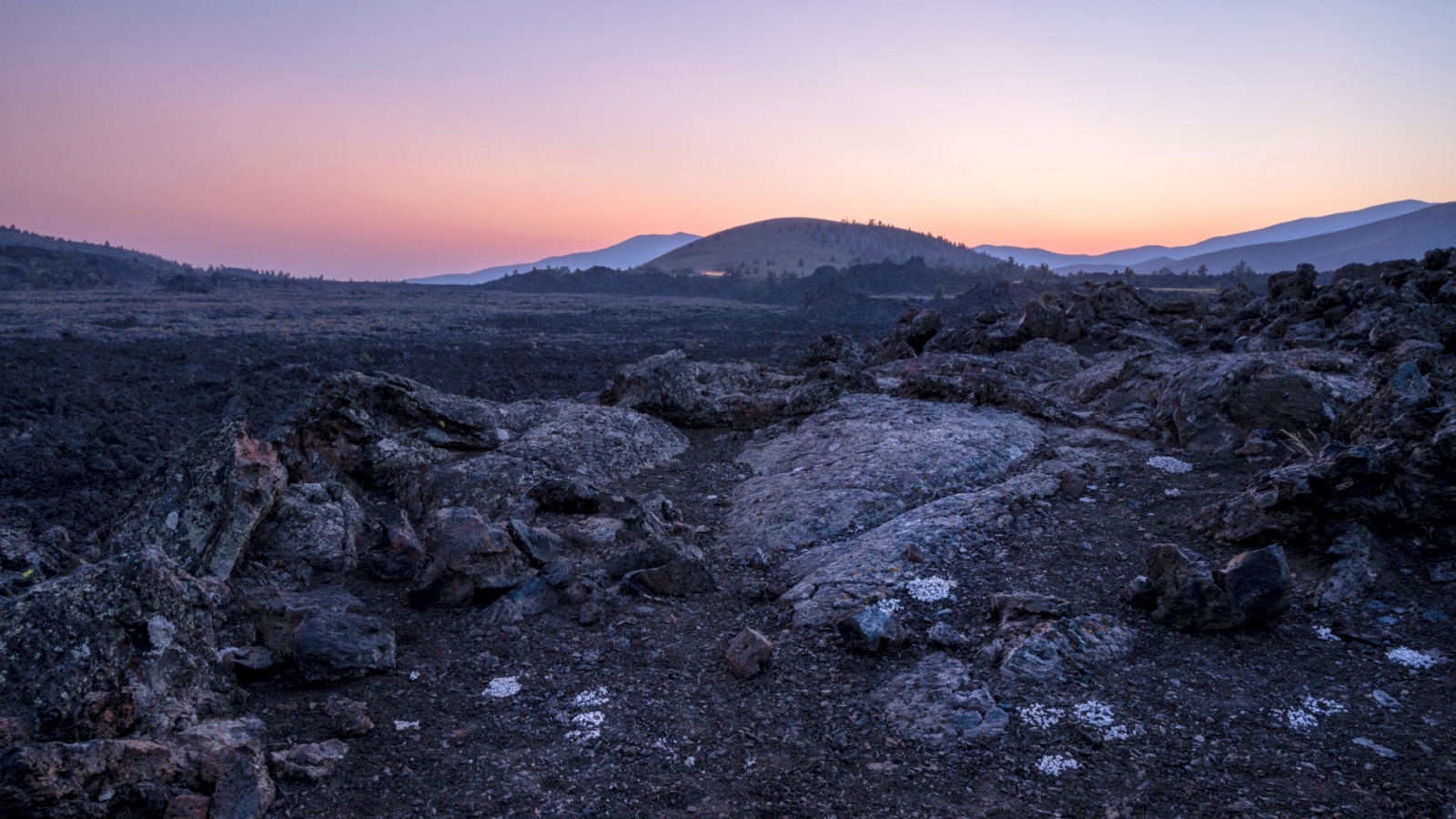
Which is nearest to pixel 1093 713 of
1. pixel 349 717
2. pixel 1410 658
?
pixel 1410 658

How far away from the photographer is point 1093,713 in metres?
3.98

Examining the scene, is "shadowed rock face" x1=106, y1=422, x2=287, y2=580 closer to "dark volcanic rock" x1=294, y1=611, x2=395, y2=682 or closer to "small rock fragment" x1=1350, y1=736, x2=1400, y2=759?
"dark volcanic rock" x1=294, y1=611, x2=395, y2=682

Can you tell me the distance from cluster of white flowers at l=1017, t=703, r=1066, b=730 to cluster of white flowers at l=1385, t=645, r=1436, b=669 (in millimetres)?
1964

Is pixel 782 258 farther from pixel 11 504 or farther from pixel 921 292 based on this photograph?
pixel 11 504

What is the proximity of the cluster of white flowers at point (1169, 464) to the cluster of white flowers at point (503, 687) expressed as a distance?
255 inches

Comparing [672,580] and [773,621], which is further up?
[672,580]

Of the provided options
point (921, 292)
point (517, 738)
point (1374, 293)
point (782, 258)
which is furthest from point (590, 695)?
point (782, 258)

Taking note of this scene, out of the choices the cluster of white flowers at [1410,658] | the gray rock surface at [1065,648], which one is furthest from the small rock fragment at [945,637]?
the cluster of white flowers at [1410,658]

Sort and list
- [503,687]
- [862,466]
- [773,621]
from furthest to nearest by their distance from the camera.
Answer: [862,466] < [773,621] < [503,687]

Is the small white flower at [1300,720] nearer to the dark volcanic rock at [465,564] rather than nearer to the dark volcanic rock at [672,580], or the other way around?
the dark volcanic rock at [672,580]

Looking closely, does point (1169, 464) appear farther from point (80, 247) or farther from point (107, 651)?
point (80, 247)

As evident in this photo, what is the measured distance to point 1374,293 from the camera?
13672mm

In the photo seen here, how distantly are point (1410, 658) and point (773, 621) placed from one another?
12.0 feet

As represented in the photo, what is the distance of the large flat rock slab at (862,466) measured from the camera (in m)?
7.07
